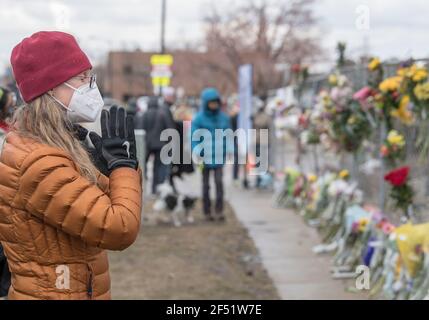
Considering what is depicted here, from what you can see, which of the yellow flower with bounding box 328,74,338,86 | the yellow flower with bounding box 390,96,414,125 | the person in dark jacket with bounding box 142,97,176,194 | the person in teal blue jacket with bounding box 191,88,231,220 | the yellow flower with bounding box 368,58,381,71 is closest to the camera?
the yellow flower with bounding box 390,96,414,125

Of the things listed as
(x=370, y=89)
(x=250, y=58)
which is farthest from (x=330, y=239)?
(x=250, y=58)

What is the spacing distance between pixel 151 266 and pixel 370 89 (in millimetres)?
2871

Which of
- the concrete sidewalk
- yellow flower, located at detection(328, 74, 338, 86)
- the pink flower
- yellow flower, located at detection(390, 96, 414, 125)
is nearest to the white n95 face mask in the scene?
the concrete sidewalk

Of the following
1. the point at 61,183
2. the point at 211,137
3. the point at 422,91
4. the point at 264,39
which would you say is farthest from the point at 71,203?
the point at 264,39

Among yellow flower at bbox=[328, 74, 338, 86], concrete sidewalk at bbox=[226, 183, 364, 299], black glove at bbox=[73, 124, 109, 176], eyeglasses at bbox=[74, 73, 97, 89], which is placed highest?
eyeglasses at bbox=[74, 73, 97, 89]

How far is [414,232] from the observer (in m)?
5.02

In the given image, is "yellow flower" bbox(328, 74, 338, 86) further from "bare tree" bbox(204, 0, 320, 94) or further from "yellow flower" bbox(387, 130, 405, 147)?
"bare tree" bbox(204, 0, 320, 94)

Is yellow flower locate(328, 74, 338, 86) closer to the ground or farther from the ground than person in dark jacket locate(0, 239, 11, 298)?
farther from the ground

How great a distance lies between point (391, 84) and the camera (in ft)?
19.9

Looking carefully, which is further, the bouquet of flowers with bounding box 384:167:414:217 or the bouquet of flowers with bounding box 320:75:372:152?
the bouquet of flowers with bounding box 320:75:372:152

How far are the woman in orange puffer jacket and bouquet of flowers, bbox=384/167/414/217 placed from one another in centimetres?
375

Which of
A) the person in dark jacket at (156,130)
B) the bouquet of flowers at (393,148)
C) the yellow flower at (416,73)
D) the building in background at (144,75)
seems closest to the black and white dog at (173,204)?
the person in dark jacket at (156,130)

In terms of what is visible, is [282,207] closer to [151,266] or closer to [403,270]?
[151,266]

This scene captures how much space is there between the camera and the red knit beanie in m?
2.41
